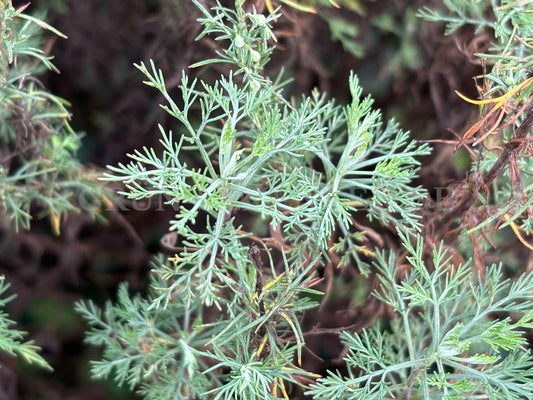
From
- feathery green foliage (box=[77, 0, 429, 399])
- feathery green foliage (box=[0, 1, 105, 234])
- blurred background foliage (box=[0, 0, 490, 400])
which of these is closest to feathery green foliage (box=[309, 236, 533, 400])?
feathery green foliage (box=[77, 0, 429, 399])

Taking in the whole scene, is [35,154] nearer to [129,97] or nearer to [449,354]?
[129,97]

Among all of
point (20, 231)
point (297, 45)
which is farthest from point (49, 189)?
point (297, 45)

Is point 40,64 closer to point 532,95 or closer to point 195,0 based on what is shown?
point 195,0

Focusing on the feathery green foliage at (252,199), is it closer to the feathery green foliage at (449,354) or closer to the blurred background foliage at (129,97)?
the feathery green foliage at (449,354)

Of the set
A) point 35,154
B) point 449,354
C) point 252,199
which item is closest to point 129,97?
point 35,154

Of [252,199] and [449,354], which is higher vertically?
[252,199]

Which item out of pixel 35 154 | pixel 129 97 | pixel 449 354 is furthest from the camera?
pixel 129 97

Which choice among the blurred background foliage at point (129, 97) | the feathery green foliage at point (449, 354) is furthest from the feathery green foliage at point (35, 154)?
the feathery green foliage at point (449, 354)

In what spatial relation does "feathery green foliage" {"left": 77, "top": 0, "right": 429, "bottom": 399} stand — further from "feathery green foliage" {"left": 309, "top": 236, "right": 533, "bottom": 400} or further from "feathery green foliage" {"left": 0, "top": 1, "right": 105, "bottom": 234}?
"feathery green foliage" {"left": 0, "top": 1, "right": 105, "bottom": 234}
